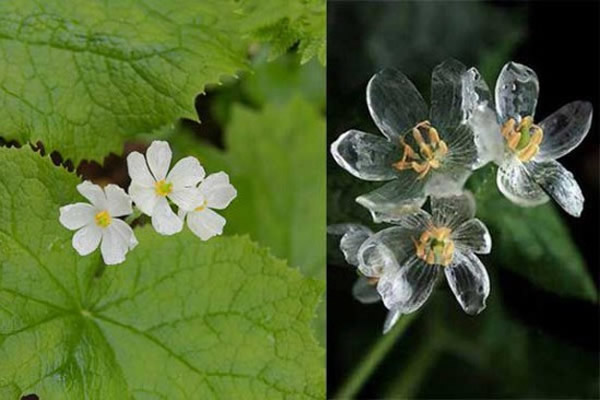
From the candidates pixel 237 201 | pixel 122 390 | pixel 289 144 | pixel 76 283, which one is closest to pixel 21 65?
pixel 76 283

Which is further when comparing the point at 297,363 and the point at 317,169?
the point at 317,169

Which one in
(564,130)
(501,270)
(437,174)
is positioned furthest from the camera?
(501,270)

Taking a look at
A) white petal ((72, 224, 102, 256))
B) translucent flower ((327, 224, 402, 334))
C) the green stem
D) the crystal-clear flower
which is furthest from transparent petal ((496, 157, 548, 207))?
the green stem

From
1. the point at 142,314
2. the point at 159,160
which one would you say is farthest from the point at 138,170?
the point at 142,314

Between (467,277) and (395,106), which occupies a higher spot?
(395,106)

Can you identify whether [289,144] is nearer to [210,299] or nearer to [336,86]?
[336,86]

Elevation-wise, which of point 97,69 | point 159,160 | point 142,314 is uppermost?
point 97,69

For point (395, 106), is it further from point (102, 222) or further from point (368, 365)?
point (368, 365)
